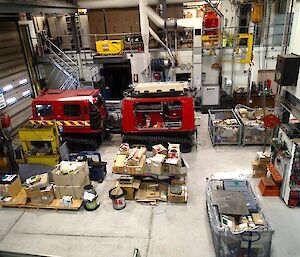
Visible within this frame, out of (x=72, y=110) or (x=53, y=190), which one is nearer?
(x=53, y=190)

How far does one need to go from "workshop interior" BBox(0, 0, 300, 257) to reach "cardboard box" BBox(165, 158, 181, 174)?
4 cm

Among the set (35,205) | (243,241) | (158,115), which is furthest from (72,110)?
(243,241)

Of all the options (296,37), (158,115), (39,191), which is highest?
(296,37)

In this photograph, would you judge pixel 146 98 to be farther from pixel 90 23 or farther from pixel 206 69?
pixel 90 23

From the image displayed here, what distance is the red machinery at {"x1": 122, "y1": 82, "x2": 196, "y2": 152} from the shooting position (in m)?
8.76

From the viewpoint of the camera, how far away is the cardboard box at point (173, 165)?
667 centimetres

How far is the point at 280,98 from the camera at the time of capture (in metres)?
7.16

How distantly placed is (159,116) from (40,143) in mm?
4073

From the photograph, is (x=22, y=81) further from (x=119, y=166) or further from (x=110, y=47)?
(x=119, y=166)

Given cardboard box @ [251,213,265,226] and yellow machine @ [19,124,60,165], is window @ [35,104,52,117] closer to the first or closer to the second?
yellow machine @ [19,124,60,165]

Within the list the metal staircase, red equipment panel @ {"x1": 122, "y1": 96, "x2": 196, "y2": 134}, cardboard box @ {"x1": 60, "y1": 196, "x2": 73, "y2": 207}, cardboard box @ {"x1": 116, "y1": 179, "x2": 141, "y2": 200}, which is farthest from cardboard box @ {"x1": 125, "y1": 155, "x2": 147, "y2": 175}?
the metal staircase

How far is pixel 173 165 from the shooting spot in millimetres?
6703

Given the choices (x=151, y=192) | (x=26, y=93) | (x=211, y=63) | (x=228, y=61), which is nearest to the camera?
(x=151, y=192)

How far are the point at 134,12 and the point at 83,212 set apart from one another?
9075 millimetres
